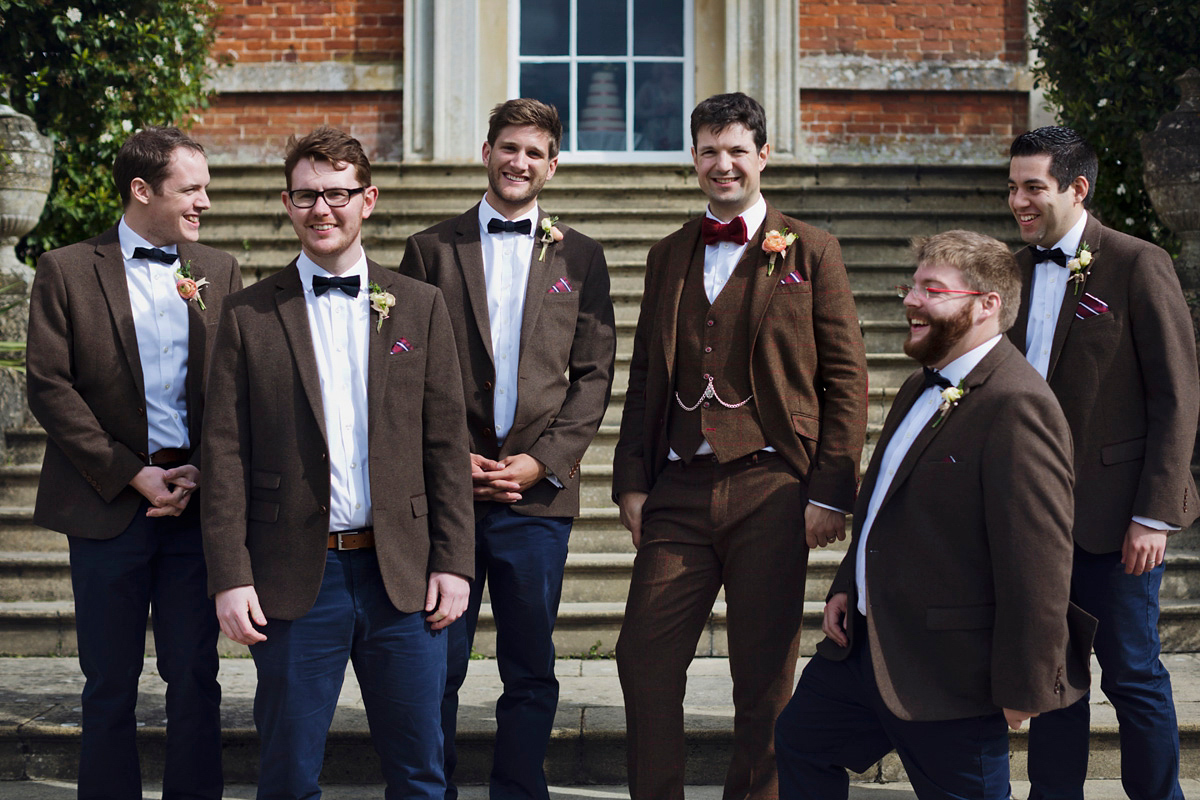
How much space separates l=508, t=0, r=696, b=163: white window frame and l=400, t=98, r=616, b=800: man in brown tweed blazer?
4905mm

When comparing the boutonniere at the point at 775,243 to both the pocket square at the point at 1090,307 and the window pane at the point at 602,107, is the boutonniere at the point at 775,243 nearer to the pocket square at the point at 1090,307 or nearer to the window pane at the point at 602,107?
the pocket square at the point at 1090,307

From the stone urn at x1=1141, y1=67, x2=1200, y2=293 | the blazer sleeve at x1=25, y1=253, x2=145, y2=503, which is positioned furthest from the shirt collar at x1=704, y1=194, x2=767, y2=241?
the stone urn at x1=1141, y1=67, x2=1200, y2=293

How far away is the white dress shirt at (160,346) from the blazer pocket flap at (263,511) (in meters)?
0.66

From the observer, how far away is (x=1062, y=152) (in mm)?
3105

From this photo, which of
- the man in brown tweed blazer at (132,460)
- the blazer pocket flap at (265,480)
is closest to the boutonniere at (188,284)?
the man in brown tweed blazer at (132,460)

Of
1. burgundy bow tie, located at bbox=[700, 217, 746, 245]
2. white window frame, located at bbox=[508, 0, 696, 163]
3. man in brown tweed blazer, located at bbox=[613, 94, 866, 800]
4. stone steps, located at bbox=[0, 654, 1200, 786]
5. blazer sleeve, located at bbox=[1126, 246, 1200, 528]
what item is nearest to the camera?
blazer sleeve, located at bbox=[1126, 246, 1200, 528]

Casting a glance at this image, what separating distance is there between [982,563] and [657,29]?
21.6 ft

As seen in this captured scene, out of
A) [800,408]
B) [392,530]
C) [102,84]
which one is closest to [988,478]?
[800,408]

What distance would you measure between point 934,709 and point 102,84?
5535mm

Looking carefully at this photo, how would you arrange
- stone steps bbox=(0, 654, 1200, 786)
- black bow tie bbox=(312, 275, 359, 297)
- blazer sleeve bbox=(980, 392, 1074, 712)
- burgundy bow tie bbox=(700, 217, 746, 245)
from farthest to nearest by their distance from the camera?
stone steps bbox=(0, 654, 1200, 786) < burgundy bow tie bbox=(700, 217, 746, 245) < black bow tie bbox=(312, 275, 359, 297) < blazer sleeve bbox=(980, 392, 1074, 712)

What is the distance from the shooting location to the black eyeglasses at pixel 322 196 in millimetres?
2770

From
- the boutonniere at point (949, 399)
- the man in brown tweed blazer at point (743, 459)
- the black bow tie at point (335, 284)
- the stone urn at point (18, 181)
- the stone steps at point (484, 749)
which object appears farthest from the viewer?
the stone urn at point (18, 181)

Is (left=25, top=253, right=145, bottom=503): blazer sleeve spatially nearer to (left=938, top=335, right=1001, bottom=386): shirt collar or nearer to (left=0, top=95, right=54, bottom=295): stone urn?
(left=938, top=335, right=1001, bottom=386): shirt collar

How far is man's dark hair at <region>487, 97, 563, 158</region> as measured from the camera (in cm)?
328
